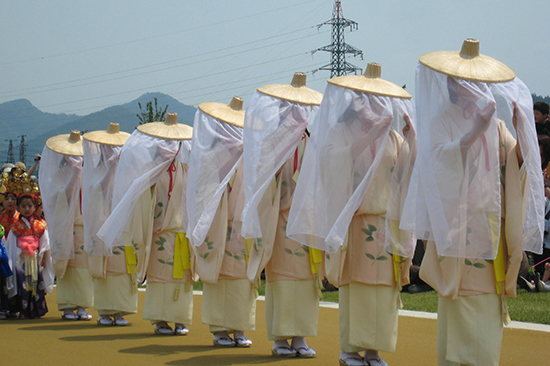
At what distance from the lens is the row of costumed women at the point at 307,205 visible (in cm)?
440

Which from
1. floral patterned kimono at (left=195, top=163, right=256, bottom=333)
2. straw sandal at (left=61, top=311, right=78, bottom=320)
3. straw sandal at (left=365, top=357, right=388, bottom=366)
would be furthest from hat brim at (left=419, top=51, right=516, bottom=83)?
straw sandal at (left=61, top=311, right=78, bottom=320)

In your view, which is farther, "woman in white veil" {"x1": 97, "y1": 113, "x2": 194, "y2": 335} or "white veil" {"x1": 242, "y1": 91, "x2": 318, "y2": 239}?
"woman in white veil" {"x1": 97, "y1": 113, "x2": 194, "y2": 335}

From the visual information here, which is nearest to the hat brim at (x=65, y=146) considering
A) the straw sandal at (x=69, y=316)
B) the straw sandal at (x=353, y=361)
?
the straw sandal at (x=69, y=316)

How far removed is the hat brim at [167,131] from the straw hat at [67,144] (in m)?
1.71

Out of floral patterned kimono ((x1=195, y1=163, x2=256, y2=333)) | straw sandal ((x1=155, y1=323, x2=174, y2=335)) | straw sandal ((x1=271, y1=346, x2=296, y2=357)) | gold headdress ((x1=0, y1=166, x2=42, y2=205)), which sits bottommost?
straw sandal ((x1=155, y1=323, x2=174, y2=335))

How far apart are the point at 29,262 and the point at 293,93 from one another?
469cm

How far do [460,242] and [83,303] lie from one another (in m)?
6.00

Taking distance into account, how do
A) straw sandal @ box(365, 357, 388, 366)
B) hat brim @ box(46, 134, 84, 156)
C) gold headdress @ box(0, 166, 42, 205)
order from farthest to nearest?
gold headdress @ box(0, 166, 42, 205) < hat brim @ box(46, 134, 84, 156) < straw sandal @ box(365, 357, 388, 366)

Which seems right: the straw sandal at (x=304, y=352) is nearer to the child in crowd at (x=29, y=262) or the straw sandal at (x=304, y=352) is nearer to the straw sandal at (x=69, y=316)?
the straw sandal at (x=69, y=316)

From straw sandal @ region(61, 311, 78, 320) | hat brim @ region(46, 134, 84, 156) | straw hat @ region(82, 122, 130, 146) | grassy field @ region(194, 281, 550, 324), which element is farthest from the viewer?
hat brim @ region(46, 134, 84, 156)

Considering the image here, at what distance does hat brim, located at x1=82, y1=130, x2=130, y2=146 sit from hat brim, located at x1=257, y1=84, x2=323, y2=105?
303 cm

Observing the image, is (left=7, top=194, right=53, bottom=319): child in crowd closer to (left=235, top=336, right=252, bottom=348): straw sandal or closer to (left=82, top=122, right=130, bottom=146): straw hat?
(left=82, top=122, right=130, bottom=146): straw hat

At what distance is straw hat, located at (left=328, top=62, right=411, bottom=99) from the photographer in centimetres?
540

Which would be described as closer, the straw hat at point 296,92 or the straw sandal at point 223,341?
the straw hat at point 296,92
